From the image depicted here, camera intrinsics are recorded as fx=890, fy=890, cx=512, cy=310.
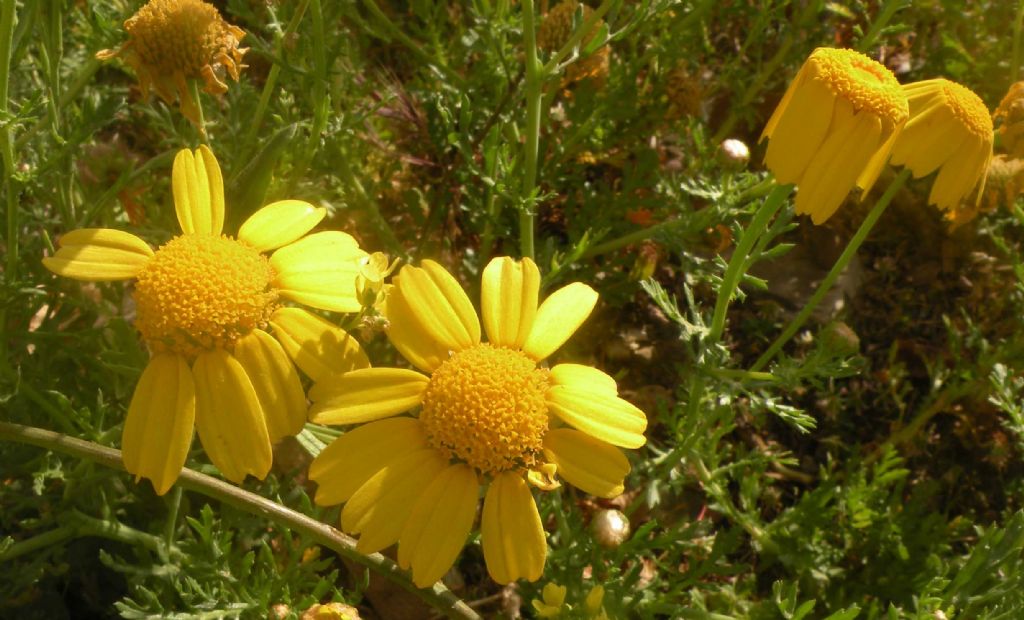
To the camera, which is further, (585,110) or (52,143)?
(585,110)

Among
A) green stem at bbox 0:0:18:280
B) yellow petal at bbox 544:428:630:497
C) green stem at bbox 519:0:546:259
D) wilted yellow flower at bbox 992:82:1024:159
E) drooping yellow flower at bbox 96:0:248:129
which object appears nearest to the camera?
yellow petal at bbox 544:428:630:497

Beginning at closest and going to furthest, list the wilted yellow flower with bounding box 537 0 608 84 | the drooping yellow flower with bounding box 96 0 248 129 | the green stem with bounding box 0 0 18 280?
the green stem with bounding box 0 0 18 280
the drooping yellow flower with bounding box 96 0 248 129
the wilted yellow flower with bounding box 537 0 608 84

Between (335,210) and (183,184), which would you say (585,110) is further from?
(183,184)

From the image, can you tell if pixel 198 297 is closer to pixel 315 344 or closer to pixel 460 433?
pixel 315 344

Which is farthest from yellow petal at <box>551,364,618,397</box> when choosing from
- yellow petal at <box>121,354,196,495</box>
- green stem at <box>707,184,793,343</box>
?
yellow petal at <box>121,354,196,495</box>

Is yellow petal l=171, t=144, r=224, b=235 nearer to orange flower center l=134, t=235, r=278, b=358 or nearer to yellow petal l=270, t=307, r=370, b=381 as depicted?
orange flower center l=134, t=235, r=278, b=358

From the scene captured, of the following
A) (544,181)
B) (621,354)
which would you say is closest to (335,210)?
(544,181)

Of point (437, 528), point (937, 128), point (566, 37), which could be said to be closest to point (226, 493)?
point (437, 528)
